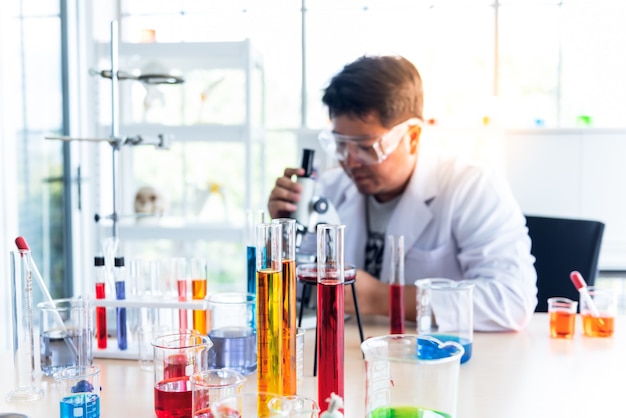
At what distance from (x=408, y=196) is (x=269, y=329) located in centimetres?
110

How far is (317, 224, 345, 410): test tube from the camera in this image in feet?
3.08

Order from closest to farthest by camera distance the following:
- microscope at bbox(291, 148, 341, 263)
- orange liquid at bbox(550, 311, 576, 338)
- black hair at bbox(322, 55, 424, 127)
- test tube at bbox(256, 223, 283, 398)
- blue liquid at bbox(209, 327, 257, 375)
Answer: test tube at bbox(256, 223, 283, 398)
blue liquid at bbox(209, 327, 257, 375)
orange liquid at bbox(550, 311, 576, 338)
microscope at bbox(291, 148, 341, 263)
black hair at bbox(322, 55, 424, 127)

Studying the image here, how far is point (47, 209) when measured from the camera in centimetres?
315

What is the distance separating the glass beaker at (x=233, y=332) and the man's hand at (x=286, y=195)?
53 cm

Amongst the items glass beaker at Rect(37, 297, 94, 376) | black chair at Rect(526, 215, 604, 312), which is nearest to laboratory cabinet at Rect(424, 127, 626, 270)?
black chair at Rect(526, 215, 604, 312)

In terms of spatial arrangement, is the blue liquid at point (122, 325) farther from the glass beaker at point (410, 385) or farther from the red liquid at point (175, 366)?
the glass beaker at point (410, 385)

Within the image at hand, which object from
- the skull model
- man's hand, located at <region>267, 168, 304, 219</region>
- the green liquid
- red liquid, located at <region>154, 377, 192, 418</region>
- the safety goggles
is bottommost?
red liquid, located at <region>154, 377, 192, 418</region>

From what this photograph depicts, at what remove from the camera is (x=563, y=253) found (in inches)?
78.4

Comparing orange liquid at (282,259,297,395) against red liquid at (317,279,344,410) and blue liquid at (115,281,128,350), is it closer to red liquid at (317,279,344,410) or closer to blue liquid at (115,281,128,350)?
red liquid at (317,279,344,410)

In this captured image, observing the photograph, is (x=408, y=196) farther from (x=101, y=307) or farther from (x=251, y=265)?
(x=101, y=307)

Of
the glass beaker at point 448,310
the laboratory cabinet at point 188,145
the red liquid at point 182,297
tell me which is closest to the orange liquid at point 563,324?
the glass beaker at point 448,310

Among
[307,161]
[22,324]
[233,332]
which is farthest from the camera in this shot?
[307,161]

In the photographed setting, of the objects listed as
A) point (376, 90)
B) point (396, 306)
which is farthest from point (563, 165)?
point (396, 306)

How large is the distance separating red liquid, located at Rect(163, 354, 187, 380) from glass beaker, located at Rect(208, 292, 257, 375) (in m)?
0.15
